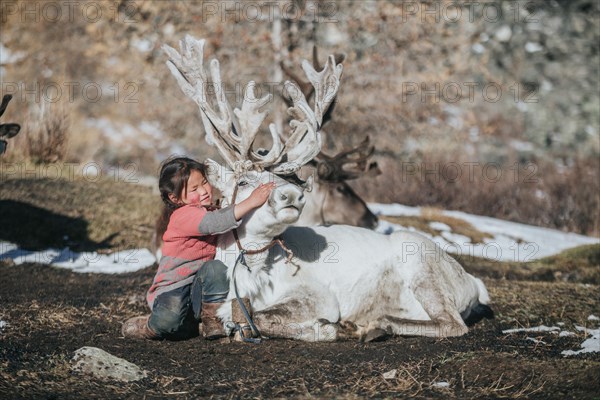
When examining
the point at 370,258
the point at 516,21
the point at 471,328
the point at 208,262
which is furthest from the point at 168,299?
the point at 516,21

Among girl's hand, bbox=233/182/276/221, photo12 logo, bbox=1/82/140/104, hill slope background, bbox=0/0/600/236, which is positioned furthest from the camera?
photo12 logo, bbox=1/82/140/104

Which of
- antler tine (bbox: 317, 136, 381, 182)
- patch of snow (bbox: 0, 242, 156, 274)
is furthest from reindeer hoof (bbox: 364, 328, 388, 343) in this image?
antler tine (bbox: 317, 136, 381, 182)

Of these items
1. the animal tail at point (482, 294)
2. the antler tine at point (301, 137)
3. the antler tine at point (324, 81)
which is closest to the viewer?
the antler tine at point (301, 137)

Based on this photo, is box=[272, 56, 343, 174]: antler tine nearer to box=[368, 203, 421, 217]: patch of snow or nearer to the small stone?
the small stone

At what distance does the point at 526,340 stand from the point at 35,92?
20.1 meters

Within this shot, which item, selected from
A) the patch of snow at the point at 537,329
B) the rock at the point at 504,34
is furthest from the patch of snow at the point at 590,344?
the rock at the point at 504,34

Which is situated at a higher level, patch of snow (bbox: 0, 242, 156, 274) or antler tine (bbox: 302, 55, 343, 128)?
antler tine (bbox: 302, 55, 343, 128)

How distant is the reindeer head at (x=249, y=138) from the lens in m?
5.64

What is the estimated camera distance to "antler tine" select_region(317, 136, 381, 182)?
9805 mm

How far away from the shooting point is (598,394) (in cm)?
405

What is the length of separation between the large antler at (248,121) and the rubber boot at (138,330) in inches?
54.1

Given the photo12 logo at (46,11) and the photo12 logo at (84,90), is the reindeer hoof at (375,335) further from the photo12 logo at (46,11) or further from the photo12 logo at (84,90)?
the photo12 logo at (46,11)

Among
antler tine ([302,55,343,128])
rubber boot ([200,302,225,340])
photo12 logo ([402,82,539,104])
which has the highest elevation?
photo12 logo ([402,82,539,104])

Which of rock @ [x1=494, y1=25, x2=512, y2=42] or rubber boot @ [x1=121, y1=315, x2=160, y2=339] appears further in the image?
rock @ [x1=494, y1=25, x2=512, y2=42]
